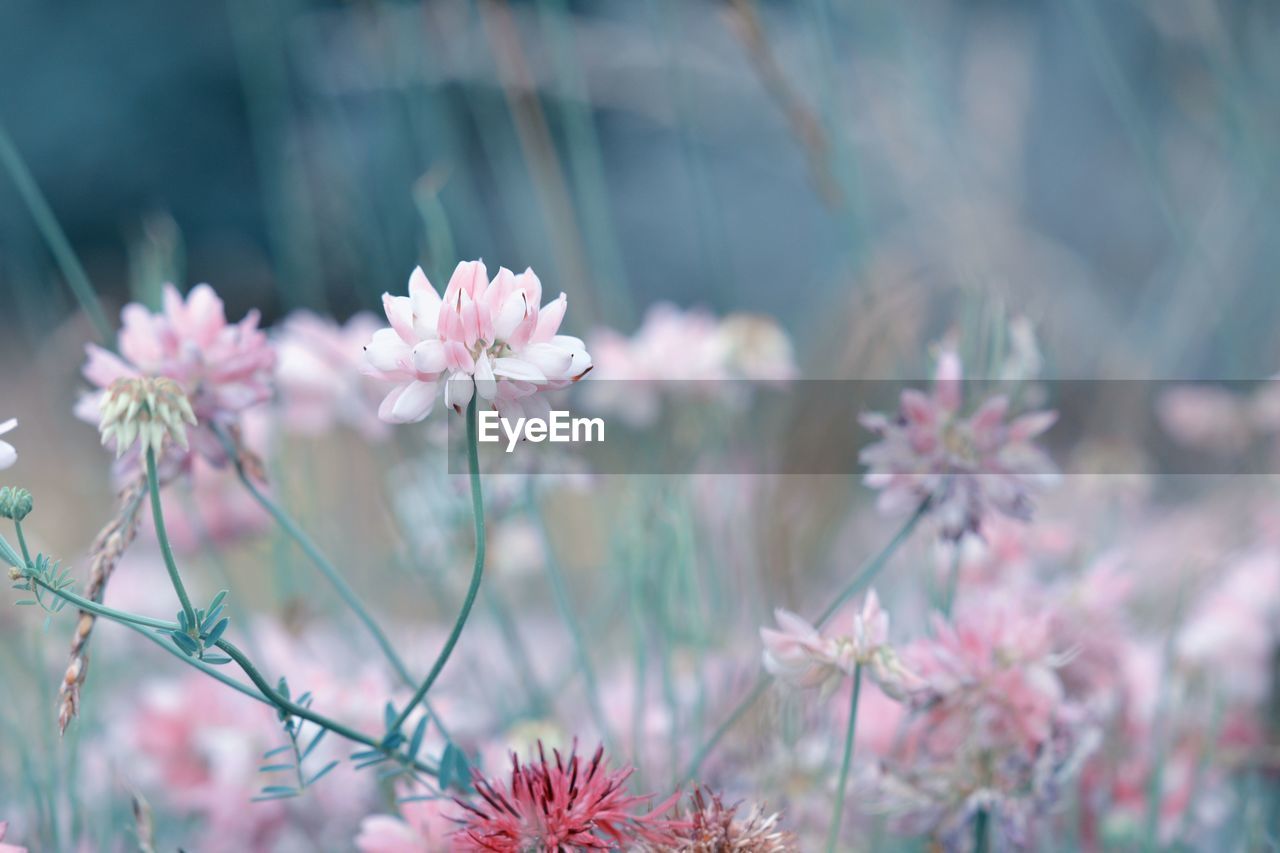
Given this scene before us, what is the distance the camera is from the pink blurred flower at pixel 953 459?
415mm

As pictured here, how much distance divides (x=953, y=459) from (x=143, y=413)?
10.9 inches

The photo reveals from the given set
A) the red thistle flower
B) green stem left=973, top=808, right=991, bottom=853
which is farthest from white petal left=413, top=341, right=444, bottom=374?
green stem left=973, top=808, right=991, bottom=853

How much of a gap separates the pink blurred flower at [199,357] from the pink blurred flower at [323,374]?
157mm

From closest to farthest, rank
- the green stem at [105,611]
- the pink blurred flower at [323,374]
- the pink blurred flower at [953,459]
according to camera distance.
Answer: the green stem at [105,611] < the pink blurred flower at [953,459] < the pink blurred flower at [323,374]

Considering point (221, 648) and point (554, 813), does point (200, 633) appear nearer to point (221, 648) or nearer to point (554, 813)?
point (221, 648)

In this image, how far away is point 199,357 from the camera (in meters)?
0.42

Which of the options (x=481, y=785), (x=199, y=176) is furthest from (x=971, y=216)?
(x=199, y=176)

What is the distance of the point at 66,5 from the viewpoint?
2432 millimetres

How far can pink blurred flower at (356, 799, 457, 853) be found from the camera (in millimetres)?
387

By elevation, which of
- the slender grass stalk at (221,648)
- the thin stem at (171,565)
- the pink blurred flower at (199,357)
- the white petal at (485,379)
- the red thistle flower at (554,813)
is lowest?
the red thistle flower at (554,813)

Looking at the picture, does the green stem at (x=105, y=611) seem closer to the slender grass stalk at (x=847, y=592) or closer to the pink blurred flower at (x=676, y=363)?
the slender grass stalk at (x=847, y=592)

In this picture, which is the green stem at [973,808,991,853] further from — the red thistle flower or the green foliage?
the green foliage

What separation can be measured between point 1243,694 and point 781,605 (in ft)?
1.13

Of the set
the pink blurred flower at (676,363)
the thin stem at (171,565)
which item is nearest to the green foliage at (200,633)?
the thin stem at (171,565)
